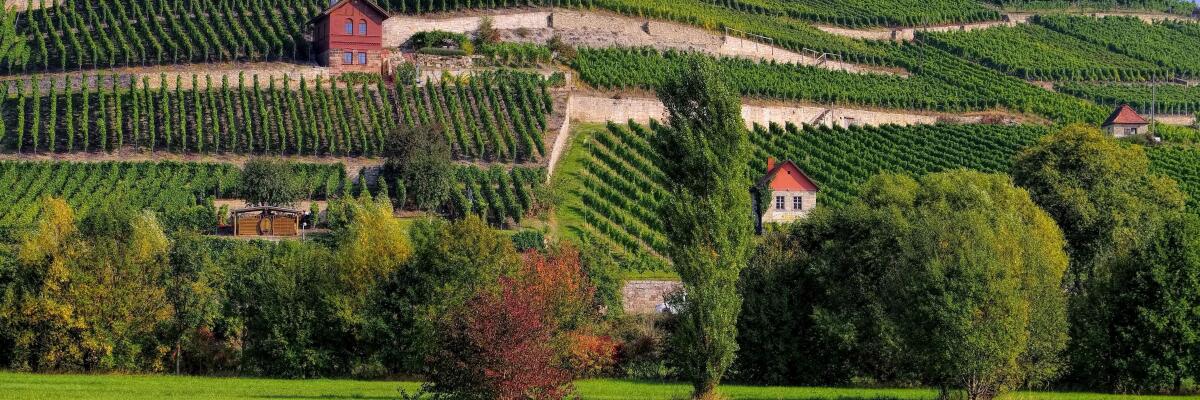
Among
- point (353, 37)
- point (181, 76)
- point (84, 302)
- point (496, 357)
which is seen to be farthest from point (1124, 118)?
point (496, 357)

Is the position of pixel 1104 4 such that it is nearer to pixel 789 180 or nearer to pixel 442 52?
pixel 442 52

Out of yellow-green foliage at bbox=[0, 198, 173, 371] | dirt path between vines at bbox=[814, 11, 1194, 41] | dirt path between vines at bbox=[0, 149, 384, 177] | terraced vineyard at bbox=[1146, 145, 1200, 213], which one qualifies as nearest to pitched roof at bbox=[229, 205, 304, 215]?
dirt path between vines at bbox=[0, 149, 384, 177]

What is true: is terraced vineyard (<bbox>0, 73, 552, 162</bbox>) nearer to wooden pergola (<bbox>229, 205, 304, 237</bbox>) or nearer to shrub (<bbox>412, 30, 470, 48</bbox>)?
shrub (<bbox>412, 30, 470, 48</bbox>)

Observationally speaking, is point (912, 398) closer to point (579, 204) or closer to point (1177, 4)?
point (579, 204)

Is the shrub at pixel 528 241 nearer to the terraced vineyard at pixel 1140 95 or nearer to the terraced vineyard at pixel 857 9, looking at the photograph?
the terraced vineyard at pixel 857 9

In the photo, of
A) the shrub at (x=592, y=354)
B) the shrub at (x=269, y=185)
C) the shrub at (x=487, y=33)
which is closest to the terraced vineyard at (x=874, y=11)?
the shrub at (x=487, y=33)

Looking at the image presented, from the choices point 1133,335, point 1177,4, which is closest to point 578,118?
point 1133,335
